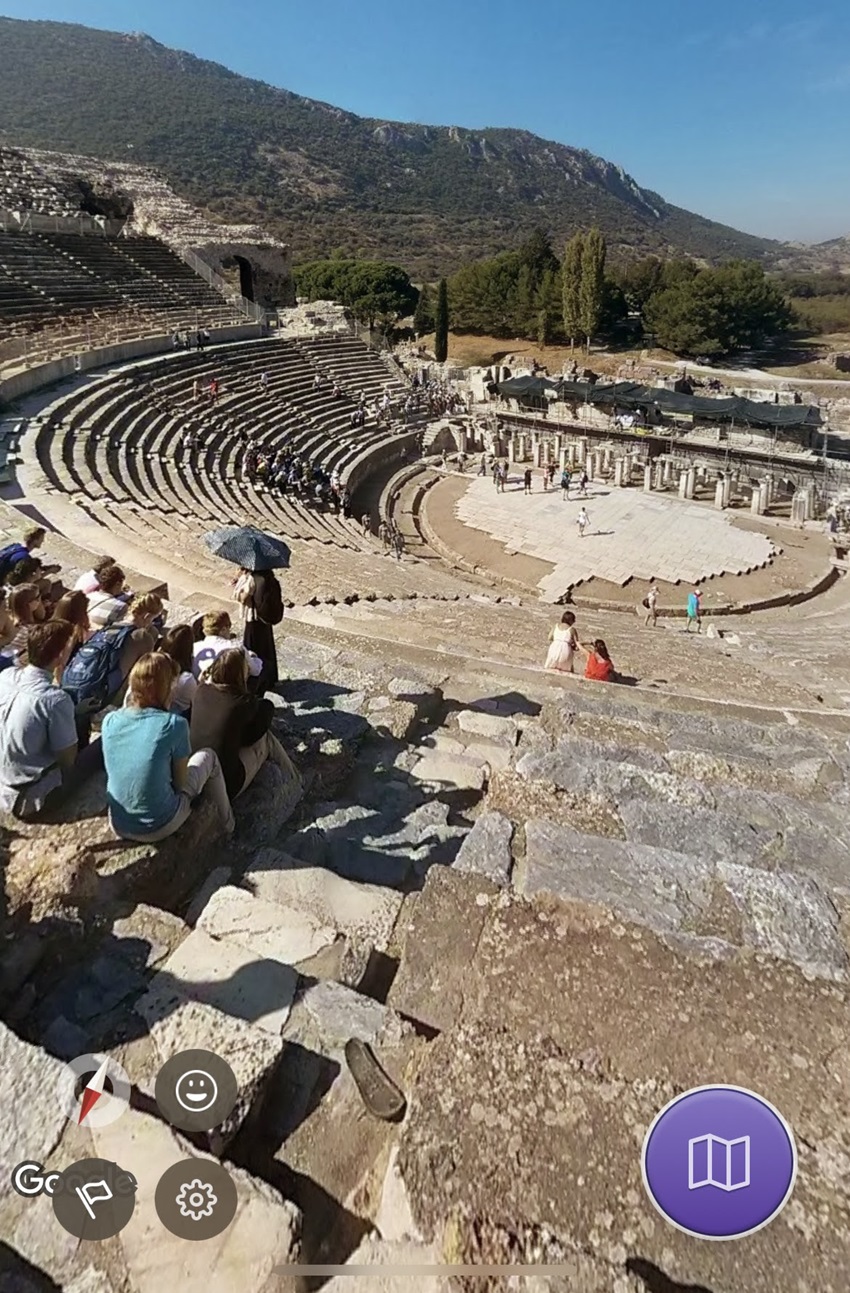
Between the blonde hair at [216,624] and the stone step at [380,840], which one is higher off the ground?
the blonde hair at [216,624]

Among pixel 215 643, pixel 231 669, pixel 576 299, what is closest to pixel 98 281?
pixel 576 299

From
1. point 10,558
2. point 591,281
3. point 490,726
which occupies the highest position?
point 591,281

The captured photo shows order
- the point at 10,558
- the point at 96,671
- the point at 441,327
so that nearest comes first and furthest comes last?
the point at 96,671 → the point at 10,558 → the point at 441,327

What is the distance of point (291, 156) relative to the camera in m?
140

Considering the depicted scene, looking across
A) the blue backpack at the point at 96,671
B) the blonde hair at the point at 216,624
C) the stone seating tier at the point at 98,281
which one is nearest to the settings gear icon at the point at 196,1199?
the blue backpack at the point at 96,671

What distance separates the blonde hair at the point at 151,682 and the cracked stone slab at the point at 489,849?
164cm

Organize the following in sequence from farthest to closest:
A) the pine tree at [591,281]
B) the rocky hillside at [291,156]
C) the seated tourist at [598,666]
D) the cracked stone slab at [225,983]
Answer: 1. the rocky hillside at [291,156]
2. the pine tree at [591,281]
3. the seated tourist at [598,666]
4. the cracked stone slab at [225,983]

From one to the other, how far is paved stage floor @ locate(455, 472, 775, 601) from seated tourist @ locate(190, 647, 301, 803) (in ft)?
52.0

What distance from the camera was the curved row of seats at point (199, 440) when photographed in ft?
50.5

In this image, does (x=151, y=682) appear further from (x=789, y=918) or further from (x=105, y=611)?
(x=789, y=918)

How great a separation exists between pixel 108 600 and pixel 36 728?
7.70 ft

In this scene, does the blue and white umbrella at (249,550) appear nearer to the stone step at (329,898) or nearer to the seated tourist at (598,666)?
the stone step at (329,898)

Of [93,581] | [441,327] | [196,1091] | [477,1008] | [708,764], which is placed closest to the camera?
[196,1091]

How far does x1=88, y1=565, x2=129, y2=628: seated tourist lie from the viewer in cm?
545
